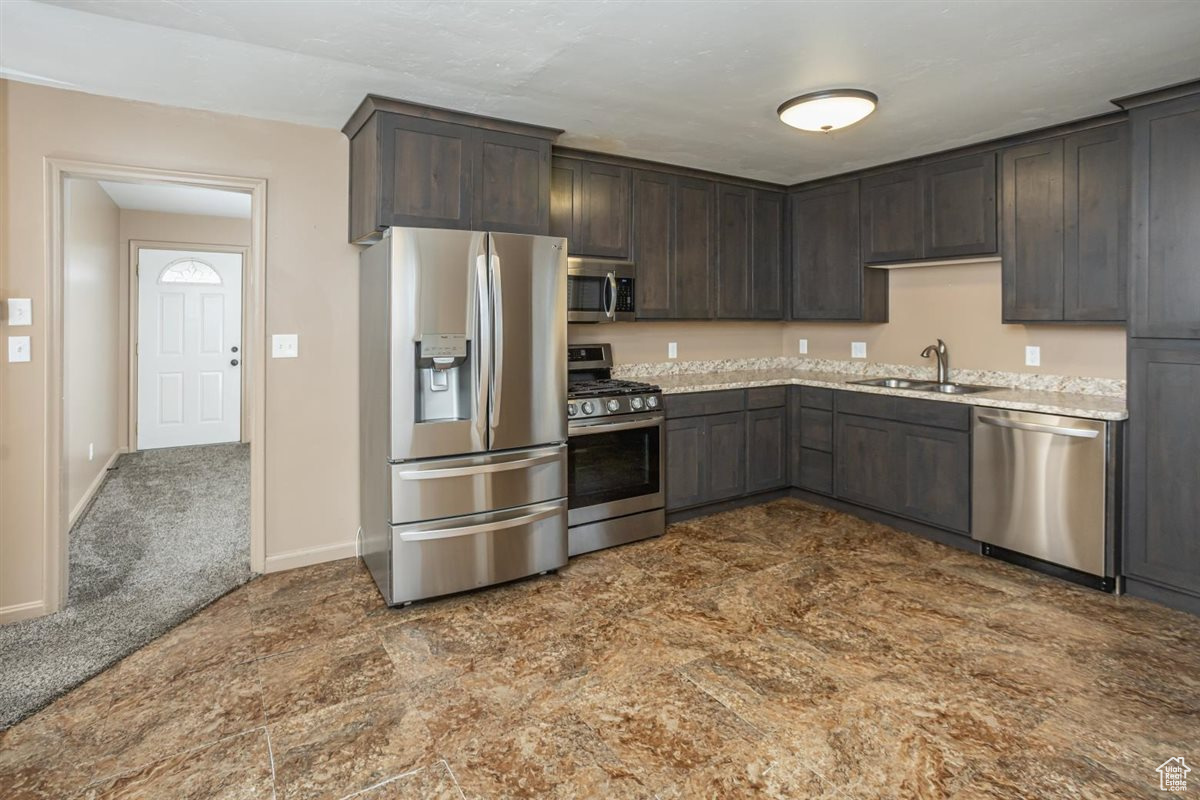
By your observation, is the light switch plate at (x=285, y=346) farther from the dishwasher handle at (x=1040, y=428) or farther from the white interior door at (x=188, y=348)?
the white interior door at (x=188, y=348)

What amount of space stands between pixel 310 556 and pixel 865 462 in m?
3.49

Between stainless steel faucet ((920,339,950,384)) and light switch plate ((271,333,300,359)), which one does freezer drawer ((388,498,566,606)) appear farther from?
stainless steel faucet ((920,339,950,384))

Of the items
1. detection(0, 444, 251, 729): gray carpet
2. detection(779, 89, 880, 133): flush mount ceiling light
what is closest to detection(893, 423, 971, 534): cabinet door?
detection(779, 89, 880, 133): flush mount ceiling light

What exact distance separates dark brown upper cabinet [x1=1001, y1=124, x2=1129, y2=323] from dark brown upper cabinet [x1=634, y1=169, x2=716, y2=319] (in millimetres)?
1830

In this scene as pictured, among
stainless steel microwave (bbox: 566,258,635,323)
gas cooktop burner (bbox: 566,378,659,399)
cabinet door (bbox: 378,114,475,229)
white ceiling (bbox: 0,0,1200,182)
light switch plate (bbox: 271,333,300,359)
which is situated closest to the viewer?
white ceiling (bbox: 0,0,1200,182)

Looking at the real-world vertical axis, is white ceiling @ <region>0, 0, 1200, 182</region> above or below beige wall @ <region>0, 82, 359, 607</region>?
above

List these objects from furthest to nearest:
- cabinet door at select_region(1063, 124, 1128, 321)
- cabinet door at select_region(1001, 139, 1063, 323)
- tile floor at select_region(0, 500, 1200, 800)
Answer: cabinet door at select_region(1001, 139, 1063, 323) < cabinet door at select_region(1063, 124, 1128, 321) < tile floor at select_region(0, 500, 1200, 800)

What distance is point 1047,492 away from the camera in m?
3.37

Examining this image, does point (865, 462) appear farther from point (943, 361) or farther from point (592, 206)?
point (592, 206)

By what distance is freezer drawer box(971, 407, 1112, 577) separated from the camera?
3174 millimetres

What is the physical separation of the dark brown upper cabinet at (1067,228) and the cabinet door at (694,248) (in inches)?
71.3

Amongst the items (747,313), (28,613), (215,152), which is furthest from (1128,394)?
(28,613)

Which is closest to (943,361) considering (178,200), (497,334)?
(497,334)

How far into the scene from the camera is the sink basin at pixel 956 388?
13.6ft
